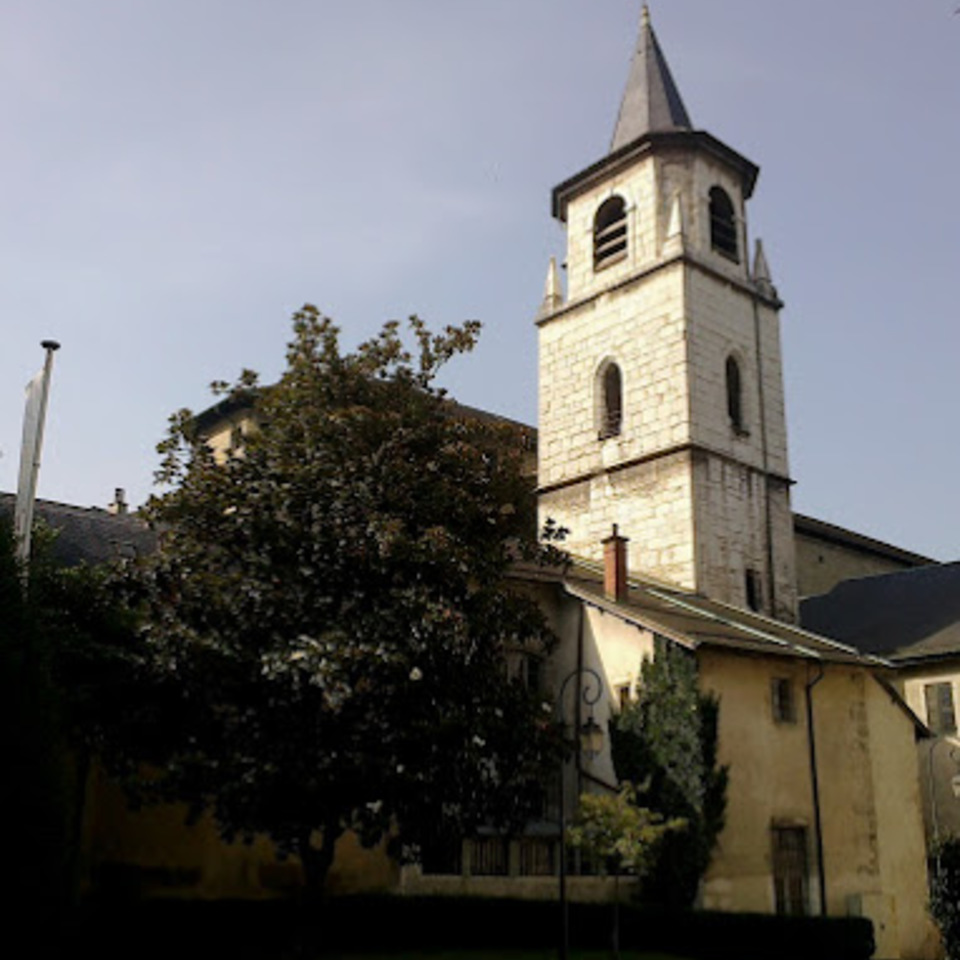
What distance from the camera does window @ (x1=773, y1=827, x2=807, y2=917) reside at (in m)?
21.7

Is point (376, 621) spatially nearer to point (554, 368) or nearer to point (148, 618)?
point (148, 618)

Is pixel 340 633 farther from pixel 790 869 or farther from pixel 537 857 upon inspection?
pixel 790 869

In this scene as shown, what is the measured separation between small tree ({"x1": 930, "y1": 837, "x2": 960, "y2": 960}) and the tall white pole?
19120mm

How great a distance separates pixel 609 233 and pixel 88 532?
19723 mm

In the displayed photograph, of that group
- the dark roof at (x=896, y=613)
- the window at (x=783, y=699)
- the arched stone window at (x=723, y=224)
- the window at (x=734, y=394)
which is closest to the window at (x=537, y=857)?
the window at (x=783, y=699)

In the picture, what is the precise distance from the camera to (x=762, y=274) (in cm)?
3538

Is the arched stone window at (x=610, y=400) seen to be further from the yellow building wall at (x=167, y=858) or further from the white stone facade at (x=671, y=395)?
the yellow building wall at (x=167, y=858)

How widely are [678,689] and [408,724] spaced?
8313 millimetres

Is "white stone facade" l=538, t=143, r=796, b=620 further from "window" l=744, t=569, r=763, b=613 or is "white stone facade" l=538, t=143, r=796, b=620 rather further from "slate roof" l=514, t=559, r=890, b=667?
"slate roof" l=514, t=559, r=890, b=667

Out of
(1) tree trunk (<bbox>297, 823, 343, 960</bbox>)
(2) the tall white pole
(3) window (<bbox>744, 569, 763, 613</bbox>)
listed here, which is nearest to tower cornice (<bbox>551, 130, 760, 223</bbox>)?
(3) window (<bbox>744, 569, 763, 613</bbox>)

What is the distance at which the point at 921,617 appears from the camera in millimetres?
31109

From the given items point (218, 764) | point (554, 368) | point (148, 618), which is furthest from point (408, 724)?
point (554, 368)

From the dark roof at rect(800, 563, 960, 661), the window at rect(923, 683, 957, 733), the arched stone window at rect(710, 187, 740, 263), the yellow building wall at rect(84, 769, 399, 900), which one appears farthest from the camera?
the arched stone window at rect(710, 187, 740, 263)

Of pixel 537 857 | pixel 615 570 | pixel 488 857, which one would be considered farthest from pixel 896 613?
pixel 488 857
